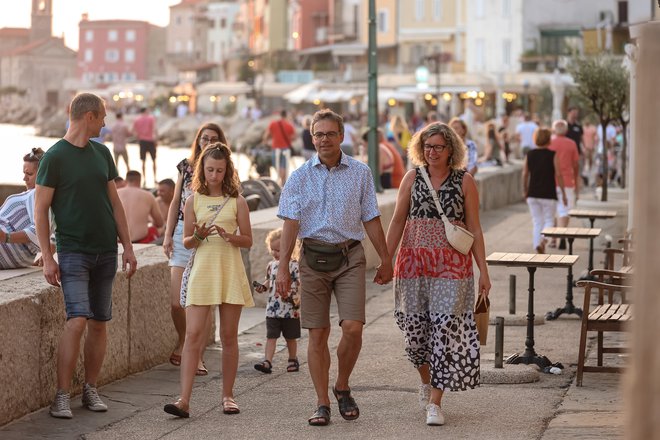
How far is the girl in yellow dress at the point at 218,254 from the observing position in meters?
7.68

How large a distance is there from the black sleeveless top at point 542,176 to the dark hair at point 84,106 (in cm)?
897

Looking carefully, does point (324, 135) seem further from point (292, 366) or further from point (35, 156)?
point (35, 156)

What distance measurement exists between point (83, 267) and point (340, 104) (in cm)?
9413

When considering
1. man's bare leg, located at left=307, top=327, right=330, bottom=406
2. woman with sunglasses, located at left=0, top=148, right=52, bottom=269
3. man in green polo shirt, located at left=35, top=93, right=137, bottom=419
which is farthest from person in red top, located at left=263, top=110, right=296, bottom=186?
man's bare leg, located at left=307, top=327, right=330, bottom=406

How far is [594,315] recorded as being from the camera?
836 cm

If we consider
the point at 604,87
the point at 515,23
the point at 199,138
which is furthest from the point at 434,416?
the point at 515,23

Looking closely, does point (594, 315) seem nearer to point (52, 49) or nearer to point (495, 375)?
point (495, 375)

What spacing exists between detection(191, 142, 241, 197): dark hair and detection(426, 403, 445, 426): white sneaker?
159 cm

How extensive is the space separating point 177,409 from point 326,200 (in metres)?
1.32

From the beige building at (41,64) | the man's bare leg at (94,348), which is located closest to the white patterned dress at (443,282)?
the man's bare leg at (94,348)

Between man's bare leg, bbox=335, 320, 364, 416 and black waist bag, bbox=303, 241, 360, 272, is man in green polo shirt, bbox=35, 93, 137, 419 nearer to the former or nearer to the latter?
black waist bag, bbox=303, 241, 360, 272

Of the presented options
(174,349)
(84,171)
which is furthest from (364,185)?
(174,349)

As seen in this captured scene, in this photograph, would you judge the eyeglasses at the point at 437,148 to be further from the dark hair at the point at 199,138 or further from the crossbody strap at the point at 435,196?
the dark hair at the point at 199,138

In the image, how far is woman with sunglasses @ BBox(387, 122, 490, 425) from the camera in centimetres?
739
